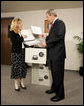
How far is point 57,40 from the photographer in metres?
2.48

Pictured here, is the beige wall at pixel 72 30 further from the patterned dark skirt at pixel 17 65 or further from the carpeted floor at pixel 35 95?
the patterned dark skirt at pixel 17 65

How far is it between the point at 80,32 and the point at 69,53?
75 cm

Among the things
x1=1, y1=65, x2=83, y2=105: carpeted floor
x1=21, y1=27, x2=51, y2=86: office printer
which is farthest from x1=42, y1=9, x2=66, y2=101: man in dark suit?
x1=21, y1=27, x2=51, y2=86: office printer

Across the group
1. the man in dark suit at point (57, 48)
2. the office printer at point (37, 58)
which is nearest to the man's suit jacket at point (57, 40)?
the man in dark suit at point (57, 48)

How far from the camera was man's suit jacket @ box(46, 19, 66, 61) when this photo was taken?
249 centimetres

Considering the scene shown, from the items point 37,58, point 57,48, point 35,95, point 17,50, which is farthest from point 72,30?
point 35,95

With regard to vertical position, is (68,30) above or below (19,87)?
above

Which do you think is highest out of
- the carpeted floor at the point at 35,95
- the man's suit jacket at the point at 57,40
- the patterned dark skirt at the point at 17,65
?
the man's suit jacket at the point at 57,40

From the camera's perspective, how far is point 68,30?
5.19 metres

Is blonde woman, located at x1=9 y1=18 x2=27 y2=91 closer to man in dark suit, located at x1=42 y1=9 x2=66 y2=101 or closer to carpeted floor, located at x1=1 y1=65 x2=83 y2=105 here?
carpeted floor, located at x1=1 y1=65 x2=83 y2=105

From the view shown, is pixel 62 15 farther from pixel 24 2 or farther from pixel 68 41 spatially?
pixel 24 2

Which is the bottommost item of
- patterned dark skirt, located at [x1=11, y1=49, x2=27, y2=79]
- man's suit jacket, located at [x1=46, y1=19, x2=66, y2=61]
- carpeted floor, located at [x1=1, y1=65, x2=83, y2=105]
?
carpeted floor, located at [x1=1, y1=65, x2=83, y2=105]

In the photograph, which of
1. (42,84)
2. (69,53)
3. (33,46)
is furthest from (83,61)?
(33,46)

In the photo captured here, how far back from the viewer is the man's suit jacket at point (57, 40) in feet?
8.17
